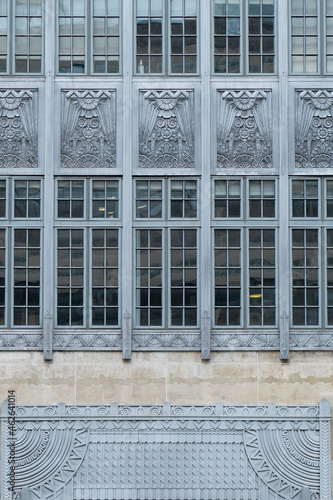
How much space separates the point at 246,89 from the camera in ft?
64.7

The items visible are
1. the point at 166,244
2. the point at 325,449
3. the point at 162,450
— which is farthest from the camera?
the point at 166,244

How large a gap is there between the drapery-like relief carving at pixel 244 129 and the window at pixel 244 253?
446 mm

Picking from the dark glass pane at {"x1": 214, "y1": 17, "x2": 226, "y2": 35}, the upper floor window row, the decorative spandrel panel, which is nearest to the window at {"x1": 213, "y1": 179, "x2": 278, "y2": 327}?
the decorative spandrel panel

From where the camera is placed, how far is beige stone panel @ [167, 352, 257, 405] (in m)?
19.3

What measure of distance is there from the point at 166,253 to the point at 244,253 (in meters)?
1.65

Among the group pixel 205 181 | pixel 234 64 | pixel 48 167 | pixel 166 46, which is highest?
pixel 166 46

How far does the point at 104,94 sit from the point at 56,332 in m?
5.14

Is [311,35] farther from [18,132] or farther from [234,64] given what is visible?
[18,132]

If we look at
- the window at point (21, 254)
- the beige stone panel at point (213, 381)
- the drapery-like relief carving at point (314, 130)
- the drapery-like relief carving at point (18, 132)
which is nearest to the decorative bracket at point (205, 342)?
the beige stone panel at point (213, 381)

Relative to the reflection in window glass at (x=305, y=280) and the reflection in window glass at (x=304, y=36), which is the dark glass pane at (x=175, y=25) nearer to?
the reflection in window glass at (x=304, y=36)

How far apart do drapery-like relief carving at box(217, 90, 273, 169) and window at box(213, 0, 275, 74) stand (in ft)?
1.93

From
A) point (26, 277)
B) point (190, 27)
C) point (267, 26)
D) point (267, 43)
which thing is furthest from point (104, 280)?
point (267, 26)

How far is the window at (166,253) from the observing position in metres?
19.6

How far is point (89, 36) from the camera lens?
19.9 metres
